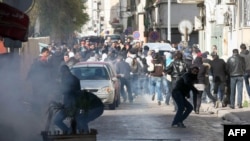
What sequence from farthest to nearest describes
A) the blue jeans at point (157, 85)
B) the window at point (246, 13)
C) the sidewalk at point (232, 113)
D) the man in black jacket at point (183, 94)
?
the window at point (246, 13) → the blue jeans at point (157, 85) → the sidewalk at point (232, 113) → the man in black jacket at point (183, 94)

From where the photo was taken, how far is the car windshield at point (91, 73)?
29583 mm

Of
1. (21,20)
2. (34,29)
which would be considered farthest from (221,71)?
(34,29)

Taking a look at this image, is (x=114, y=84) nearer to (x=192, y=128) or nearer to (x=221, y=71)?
(x=221, y=71)

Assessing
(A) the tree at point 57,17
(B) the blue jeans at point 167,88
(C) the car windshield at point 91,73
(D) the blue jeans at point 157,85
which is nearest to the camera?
(C) the car windshield at point 91,73

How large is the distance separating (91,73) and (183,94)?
8.02 metres

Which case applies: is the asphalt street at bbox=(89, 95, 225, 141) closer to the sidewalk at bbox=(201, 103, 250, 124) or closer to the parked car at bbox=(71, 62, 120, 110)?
the sidewalk at bbox=(201, 103, 250, 124)

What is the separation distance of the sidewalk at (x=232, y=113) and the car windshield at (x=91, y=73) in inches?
129

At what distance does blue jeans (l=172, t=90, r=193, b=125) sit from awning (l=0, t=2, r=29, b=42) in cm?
998

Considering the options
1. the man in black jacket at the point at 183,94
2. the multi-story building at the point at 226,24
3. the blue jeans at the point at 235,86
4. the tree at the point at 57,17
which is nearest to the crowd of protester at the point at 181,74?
the blue jeans at the point at 235,86

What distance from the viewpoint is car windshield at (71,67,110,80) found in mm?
29583

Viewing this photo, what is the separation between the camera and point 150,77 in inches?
1325

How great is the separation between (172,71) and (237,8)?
699cm

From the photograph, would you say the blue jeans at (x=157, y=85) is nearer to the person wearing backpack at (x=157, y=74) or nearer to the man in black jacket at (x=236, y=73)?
the person wearing backpack at (x=157, y=74)

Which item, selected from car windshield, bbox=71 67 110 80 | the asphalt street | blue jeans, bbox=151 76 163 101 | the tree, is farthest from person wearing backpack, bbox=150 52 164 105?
the tree
